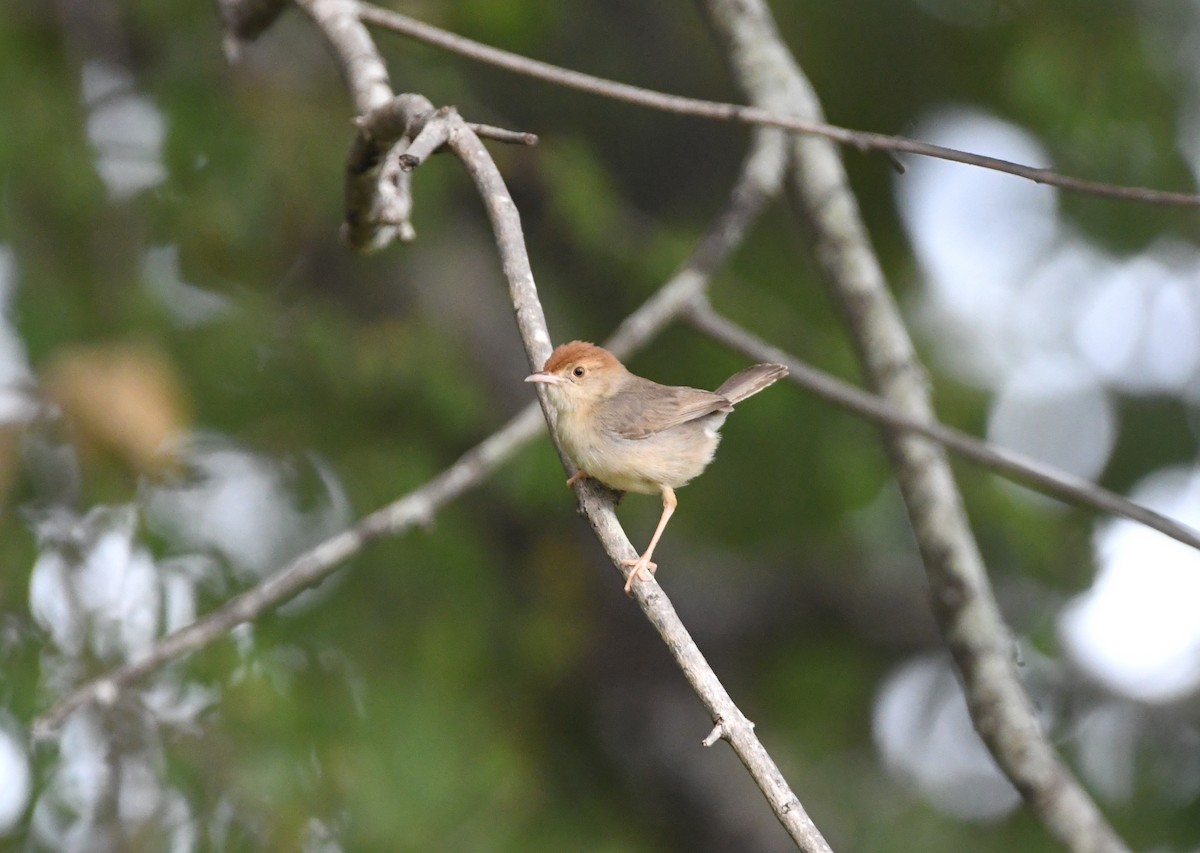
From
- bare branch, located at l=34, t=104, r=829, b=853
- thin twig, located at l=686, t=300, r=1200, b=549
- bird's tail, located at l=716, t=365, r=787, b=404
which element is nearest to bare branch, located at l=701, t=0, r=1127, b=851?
thin twig, located at l=686, t=300, r=1200, b=549

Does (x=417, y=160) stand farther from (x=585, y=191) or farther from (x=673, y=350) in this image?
(x=673, y=350)

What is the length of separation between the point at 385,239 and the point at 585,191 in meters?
2.65

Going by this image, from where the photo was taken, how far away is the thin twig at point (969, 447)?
9.86 ft

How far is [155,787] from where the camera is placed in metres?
4.08

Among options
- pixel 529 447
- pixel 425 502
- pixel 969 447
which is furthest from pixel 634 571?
pixel 529 447

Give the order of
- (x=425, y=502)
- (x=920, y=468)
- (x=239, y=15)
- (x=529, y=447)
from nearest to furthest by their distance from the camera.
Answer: (x=425, y=502), (x=239, y=15), (x=920, y=468), (x=529, y=447)

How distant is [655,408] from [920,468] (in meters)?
0.90

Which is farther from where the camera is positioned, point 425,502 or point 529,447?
point 529,447

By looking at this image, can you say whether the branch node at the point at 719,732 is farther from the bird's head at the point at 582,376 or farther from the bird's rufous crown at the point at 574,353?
the bird's rufous crown at the point at 574,353

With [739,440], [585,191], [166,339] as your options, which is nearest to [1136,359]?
[739,440]

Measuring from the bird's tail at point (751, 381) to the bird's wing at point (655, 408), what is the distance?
30 mm

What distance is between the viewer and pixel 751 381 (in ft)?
11.4

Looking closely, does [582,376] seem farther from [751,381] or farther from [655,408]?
[751,381]

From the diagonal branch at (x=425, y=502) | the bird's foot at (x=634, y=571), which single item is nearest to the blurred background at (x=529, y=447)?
the diagonal branch at (x=425, y=502)
